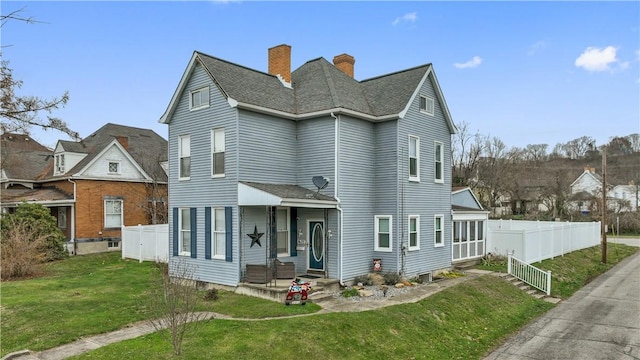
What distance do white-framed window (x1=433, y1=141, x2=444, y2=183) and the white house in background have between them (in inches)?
81.7

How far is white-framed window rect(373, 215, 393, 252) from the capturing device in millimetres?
18078

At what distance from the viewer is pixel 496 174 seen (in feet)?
180

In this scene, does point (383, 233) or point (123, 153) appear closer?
point (383, 233)

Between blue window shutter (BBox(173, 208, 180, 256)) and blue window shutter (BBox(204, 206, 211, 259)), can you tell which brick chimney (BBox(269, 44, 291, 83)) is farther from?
blue window shutter (BBox(173, 208, 180, 256))

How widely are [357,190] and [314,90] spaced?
4.78 meters

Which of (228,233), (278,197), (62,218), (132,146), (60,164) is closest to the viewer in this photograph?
(278,197)

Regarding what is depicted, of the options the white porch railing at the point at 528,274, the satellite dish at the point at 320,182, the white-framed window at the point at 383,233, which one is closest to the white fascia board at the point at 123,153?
the satellite dish at the point at 320,182

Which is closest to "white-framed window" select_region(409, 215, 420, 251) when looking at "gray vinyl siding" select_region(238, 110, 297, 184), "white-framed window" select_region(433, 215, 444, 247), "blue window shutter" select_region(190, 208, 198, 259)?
"white-framed window" select_region(433, 215, 444, 247)

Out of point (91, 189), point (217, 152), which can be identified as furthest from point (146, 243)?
point (217, 152)

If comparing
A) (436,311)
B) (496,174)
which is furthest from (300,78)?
(496,174)

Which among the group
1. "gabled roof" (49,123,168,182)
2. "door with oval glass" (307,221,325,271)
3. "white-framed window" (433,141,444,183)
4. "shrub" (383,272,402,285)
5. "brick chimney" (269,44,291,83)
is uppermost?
"brick chimney" (269,44,291,83)

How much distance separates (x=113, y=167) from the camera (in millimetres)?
29469

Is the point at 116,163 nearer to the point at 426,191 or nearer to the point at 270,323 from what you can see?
the point at 426,191

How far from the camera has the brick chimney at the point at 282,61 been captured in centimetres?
1989
